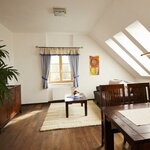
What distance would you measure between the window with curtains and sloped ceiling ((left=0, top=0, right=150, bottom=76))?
131 cm

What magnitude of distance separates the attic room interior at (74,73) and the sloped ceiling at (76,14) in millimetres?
20

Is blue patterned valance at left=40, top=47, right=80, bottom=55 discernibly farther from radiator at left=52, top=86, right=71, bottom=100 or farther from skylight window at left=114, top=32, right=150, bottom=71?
skylight window at left=114, top=32, right=150, bottom=71

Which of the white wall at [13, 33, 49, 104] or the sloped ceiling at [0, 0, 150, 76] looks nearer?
the sloped ceiling at [0, 0, 150, 76]

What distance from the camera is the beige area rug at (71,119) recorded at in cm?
312

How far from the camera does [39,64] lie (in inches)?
197

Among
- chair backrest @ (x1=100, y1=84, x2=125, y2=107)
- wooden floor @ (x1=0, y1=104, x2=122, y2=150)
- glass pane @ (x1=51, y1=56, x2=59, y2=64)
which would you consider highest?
glass pane @ (x1=51, y1=56, x2=59, y2=64)

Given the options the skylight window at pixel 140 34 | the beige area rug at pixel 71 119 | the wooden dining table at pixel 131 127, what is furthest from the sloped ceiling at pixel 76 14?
the beige area rug at pixel 71 119

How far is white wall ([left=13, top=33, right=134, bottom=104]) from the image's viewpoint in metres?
4.91

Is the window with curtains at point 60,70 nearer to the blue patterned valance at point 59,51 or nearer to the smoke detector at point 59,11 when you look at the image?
the blue patterned valance at point 59,51

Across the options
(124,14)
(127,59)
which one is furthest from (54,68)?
(124,14)

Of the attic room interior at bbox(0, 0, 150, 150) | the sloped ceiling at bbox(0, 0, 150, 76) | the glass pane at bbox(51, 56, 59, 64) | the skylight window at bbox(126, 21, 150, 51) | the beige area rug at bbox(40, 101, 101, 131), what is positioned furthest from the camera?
the glass pane at bbox(51, 56, 59, 64)

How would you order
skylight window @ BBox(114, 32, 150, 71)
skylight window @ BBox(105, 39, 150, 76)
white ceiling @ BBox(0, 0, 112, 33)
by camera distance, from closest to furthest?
white ceiling @ BBox(0, 0, 112, 33) → skylight window @ BBox(114, 32, 150, 71) → skylight window @ BBox(105, 39, 150, 76)

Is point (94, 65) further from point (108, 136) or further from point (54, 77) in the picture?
point (108, 136)

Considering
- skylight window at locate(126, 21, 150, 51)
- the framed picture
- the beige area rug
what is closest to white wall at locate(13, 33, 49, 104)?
the beige area rug
